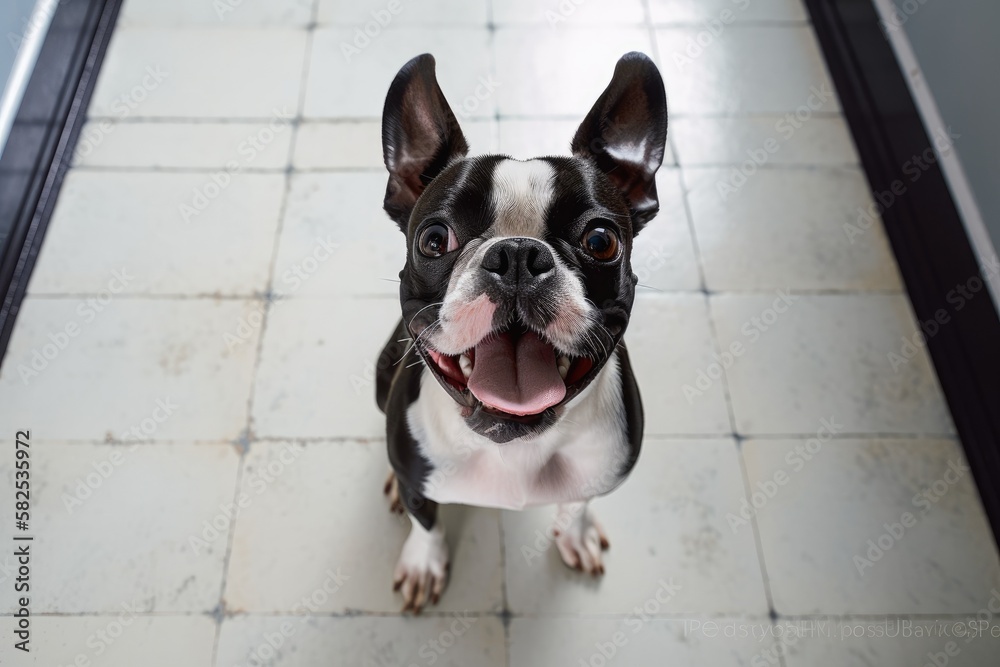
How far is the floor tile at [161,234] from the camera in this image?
286cm

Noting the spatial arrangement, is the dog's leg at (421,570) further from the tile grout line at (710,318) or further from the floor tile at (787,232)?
A: the floor tile at (787,232)

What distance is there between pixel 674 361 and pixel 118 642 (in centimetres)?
210

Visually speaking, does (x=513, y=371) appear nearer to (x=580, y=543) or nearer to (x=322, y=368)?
(x=580, y=543)

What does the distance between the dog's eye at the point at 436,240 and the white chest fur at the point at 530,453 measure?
0.34 m

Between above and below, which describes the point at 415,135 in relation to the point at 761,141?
above

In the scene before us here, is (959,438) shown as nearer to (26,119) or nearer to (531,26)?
(531,26)

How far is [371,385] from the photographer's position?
2660 mm

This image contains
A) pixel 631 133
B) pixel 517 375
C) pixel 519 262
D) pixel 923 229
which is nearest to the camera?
pixel 519 262

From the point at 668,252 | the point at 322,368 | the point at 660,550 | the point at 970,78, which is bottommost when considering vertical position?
the point at 660,550

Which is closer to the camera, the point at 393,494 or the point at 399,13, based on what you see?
the point at 393,494

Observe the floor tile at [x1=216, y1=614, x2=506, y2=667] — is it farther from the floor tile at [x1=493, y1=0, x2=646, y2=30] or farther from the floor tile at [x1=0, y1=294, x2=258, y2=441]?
the floor tile at [x1=493, y1=0, x2=646, y2=30]

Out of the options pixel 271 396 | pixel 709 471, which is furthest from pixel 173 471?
pixel 709 471

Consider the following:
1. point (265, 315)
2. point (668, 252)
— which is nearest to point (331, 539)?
point (265, 315)

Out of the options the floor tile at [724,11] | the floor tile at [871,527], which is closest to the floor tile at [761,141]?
the floor tile at [724,11]
